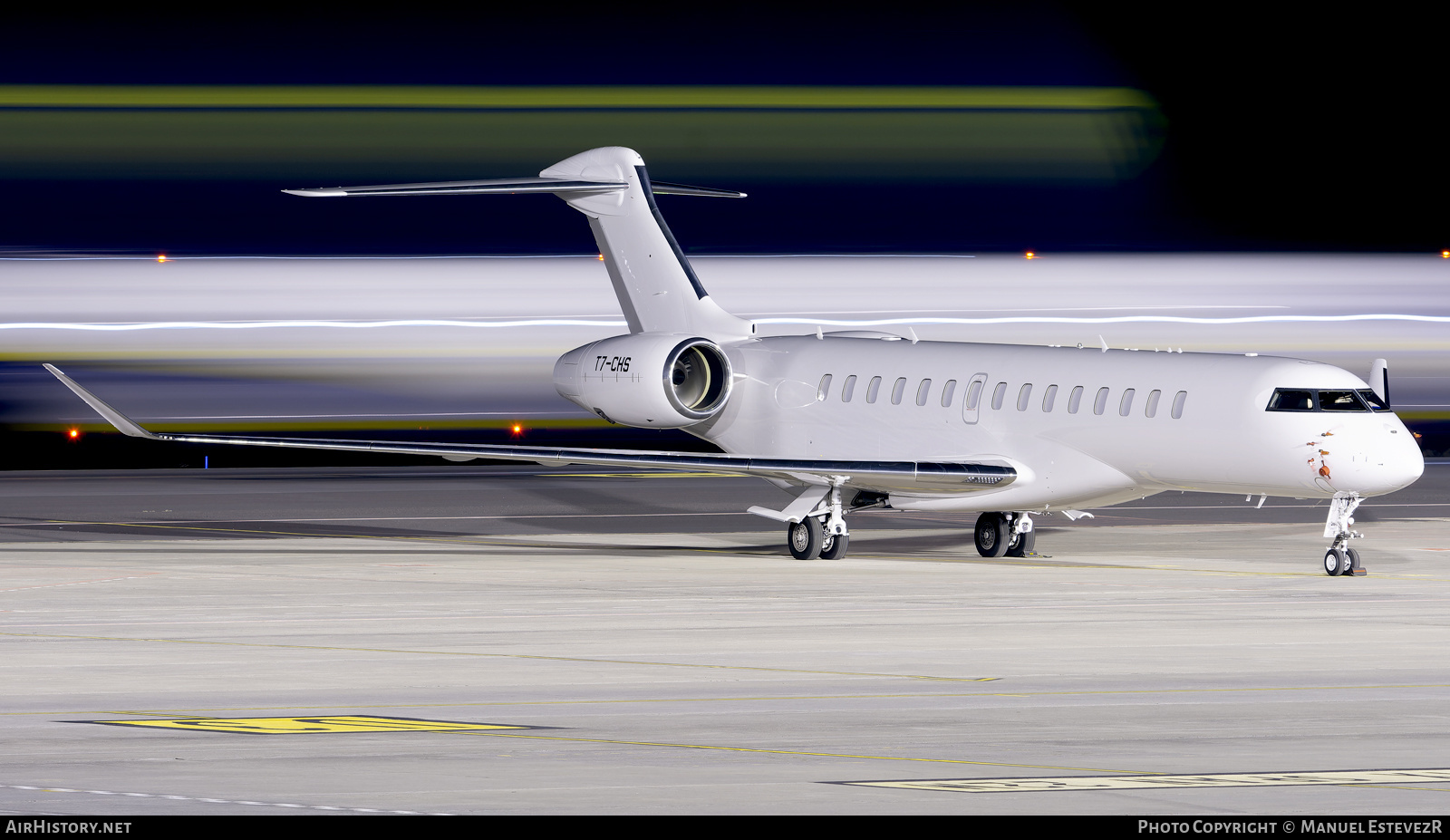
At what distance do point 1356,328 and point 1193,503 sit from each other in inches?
Result: 175

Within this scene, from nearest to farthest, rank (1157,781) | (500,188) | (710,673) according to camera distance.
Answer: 1. (1157,781)
2. (710,673)
3. (500,188)

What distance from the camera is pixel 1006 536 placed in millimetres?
25016

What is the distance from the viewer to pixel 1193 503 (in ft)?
115

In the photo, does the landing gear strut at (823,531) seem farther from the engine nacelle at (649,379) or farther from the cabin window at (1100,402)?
the cabin window at (1100,402)

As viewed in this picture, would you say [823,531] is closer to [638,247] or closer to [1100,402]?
[1100,402]

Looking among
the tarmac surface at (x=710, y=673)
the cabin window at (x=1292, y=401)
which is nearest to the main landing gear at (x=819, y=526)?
the tarmac surface at (x=710, y=673)

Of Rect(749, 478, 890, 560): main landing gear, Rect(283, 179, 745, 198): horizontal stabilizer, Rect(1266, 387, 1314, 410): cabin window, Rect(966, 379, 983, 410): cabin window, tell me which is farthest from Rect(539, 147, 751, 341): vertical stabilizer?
Rect(1266, 387, 1314, 410): cabin window

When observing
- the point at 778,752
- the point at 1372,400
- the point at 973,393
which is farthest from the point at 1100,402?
the point at 778,752

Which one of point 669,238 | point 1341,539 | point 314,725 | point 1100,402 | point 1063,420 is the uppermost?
point 669,238

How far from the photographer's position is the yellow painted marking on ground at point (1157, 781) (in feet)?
31.0

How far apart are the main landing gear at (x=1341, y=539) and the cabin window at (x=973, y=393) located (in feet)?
14.3

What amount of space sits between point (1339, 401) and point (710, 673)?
1011 cm

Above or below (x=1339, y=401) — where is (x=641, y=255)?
above

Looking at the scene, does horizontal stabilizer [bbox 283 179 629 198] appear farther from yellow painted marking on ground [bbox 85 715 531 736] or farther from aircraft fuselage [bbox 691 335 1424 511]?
yellow painted marking on ground [bbox 85 715 531 736]
